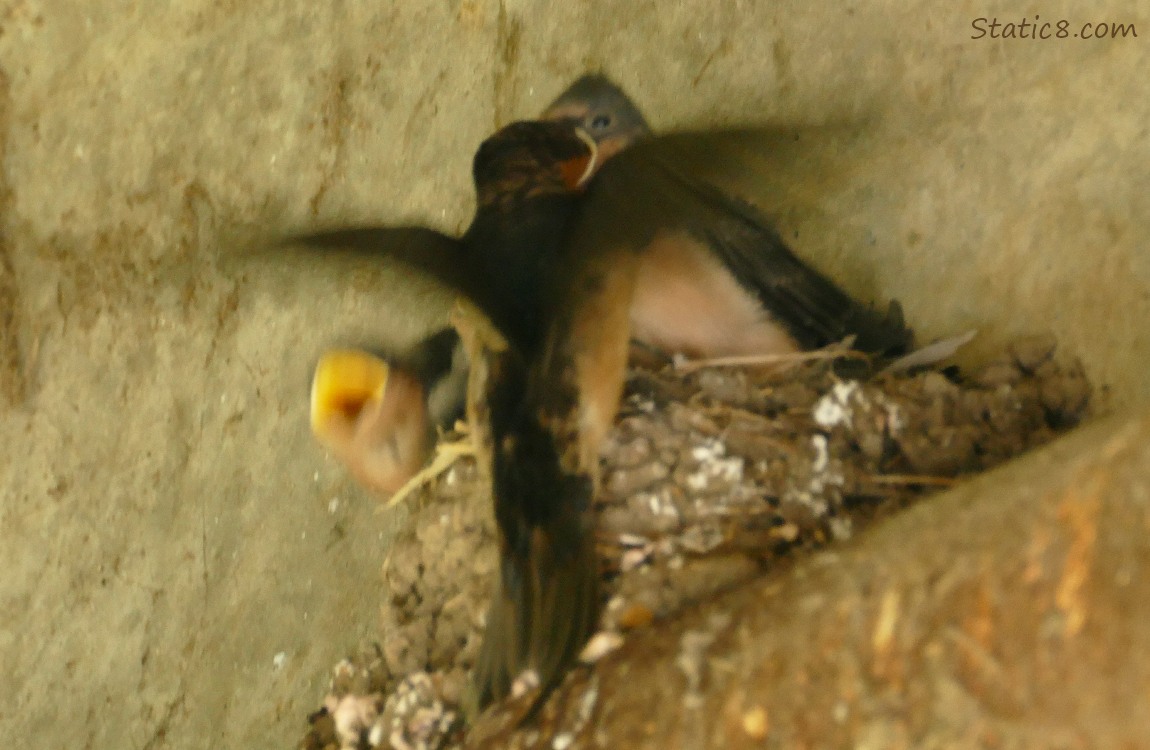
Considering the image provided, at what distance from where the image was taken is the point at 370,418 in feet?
5.44

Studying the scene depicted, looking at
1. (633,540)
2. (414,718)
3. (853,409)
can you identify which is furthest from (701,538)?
(414,718)

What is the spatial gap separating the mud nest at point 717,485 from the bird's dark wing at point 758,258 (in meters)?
0.09

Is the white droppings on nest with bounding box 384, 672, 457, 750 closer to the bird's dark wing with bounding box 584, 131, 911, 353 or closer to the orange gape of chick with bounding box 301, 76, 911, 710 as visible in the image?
the orange gape of chick with bounding box 301, 76, 911, 710

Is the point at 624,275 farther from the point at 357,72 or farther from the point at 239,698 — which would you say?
the point at 239,698

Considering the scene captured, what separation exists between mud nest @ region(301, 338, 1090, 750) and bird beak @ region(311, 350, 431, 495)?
0.15 m

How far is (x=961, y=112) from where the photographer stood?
4.81ft

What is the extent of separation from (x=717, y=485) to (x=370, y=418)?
64 cm

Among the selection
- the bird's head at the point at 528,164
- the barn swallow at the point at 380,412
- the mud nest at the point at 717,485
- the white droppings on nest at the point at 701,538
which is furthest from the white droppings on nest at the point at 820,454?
the barn swallow at the point at 380,412

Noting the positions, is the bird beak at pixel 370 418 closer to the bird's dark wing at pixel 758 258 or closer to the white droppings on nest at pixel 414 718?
the white droppings on nest at pixel 414 718

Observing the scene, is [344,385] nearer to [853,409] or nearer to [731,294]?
[731,294]

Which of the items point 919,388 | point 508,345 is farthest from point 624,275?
point 919,388

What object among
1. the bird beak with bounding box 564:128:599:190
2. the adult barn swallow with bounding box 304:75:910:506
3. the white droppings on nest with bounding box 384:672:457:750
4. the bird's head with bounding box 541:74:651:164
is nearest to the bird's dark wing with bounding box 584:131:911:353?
the adult barn swallow with bounding box 304:75:910:506

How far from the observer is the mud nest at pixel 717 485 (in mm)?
1190

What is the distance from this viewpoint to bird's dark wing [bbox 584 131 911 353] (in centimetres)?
152
